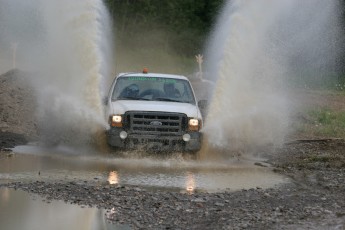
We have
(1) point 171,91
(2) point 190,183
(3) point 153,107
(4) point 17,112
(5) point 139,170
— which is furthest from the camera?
(4) point 17,112

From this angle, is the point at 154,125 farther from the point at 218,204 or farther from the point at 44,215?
the point at 44,215

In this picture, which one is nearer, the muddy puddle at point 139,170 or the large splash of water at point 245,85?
the muddy puddle at point 139,170

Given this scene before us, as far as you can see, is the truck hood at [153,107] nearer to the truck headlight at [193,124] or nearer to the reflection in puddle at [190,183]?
the truck headlight at [193,124]

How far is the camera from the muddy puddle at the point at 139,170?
13062 millimetres

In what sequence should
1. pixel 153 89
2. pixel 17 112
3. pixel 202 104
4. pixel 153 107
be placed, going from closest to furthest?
pixel 153 107
pixel 153 89
pixel 202 104
pixel 17 112

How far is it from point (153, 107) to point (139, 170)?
6.59 ft

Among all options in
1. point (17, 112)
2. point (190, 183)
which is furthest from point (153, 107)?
point (17, 112)

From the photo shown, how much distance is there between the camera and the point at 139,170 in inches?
568

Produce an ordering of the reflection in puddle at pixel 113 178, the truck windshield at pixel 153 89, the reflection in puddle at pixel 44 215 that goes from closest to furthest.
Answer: the reflection in puddle at pixel 44 215 < the reflection in puddle at pixel 113 178 < the truck windshield at pixel 153 89

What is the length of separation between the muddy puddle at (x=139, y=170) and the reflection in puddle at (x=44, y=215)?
1697 millimetres

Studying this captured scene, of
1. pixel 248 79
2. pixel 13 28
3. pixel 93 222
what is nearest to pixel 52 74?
pixel 248 79

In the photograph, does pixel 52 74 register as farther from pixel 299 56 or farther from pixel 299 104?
pixel 299 56

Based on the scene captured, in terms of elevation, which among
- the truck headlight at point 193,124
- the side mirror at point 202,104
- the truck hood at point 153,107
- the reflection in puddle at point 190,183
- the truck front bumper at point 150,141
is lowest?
the reflection in puddle at point 190,183

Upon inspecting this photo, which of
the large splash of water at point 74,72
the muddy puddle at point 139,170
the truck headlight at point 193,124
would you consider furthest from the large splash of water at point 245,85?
the large splash of water at point 74,72
